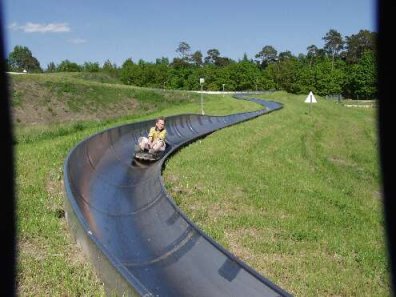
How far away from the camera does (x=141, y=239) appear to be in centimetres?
738

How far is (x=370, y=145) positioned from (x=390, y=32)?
12789 mm

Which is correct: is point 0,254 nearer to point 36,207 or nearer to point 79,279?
point 79,279

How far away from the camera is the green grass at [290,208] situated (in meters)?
6.86

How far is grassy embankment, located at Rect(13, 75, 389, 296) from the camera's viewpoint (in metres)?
6.15

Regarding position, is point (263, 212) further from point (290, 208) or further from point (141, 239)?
point (141, 239)

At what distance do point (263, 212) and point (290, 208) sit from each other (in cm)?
62

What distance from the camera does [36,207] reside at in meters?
7.66

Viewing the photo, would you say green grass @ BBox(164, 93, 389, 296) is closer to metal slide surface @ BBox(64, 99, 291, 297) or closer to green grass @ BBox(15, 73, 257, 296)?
metal slide surface @ BBox(64, 99, 291, 297)

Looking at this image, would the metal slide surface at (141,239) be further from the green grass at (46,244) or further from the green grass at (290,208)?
the green grass at (290,208)

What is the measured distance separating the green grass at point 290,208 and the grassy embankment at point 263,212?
2 cm

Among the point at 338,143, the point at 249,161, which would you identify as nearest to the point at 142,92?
the point at 338,143

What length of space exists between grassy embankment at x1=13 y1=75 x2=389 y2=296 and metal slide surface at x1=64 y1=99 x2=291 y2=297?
1.14 feet

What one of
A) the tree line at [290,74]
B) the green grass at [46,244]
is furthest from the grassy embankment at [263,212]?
the tree line at [290,74]

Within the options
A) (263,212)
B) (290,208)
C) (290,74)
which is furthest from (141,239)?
(290,74)
